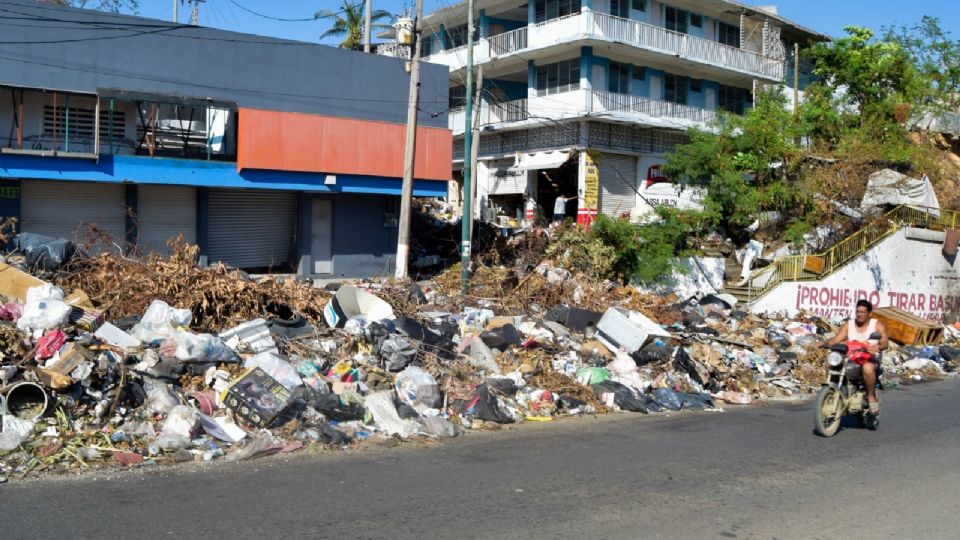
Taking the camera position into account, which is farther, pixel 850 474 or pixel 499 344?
pixel 499 344

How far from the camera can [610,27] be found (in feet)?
98.1

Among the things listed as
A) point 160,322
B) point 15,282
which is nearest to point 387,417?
point 160,322

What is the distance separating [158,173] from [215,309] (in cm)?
798

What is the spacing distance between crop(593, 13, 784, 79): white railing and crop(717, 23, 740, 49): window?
0.83 meters

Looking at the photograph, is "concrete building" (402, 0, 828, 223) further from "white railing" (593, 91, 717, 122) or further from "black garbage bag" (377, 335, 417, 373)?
"black garbage bag" (377, 335, 417, 373)

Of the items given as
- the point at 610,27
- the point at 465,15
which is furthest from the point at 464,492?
the point at 465,15

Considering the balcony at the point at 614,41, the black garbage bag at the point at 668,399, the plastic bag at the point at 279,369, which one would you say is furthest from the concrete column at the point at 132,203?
the balcony at the point at 614,41

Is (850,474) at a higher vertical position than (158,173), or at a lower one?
lower

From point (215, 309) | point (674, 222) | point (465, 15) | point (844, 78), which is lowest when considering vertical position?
point (215, 309)

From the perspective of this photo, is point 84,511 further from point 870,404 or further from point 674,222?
point 674,222

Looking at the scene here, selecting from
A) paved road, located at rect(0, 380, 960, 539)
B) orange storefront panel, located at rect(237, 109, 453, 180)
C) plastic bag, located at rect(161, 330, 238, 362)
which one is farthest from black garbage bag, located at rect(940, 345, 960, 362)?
plastic bag, located at rect(161, 330, 238, 362)

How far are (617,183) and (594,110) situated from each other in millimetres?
3138

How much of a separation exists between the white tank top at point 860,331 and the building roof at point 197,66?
1508 centimetres

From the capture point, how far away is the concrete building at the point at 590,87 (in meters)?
30.1
